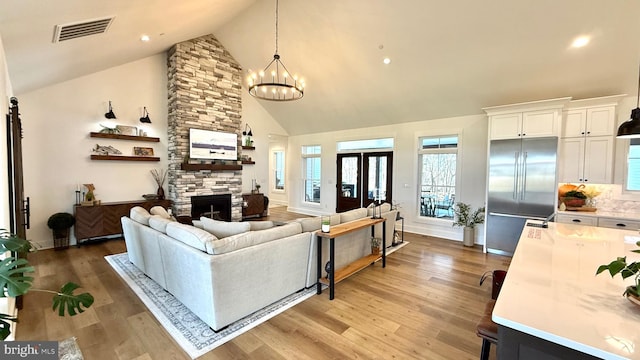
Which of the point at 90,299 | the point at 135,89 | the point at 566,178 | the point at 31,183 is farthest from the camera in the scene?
the point at 135,89

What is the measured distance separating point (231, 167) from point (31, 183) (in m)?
3.64

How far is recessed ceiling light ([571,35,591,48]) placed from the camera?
12.0ft

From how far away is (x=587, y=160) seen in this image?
4.42 meters

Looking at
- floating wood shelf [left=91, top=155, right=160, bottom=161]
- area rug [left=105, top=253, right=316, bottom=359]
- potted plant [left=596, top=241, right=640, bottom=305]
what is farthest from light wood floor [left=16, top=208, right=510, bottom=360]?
floating wood shelf [left=91, top=155, right=160, bottom=161]

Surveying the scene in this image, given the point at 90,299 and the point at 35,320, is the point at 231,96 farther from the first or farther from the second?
the point at 90,299

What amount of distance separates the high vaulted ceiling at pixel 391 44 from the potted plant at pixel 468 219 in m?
2.04

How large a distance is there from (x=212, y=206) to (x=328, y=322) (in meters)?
4.98

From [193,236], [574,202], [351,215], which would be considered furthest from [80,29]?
[574,202]

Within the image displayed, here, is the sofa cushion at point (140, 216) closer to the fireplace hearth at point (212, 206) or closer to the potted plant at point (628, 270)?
the fireplace hearth at point (212, 206)

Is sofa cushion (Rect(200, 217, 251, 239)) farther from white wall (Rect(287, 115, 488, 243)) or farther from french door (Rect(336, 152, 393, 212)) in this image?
french door (Rect(336, 152, 393, 212))

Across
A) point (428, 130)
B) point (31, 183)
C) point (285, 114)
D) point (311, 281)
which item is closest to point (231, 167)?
point (285, 114)

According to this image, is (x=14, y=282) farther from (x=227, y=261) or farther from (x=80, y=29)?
(x=80, y=29)

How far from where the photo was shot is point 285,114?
329 inches

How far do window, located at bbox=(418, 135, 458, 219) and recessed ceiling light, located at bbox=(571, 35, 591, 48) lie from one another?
2.56 meters
